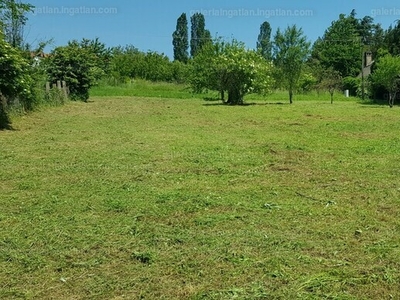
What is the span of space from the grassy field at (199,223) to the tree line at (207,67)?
16.2 ft

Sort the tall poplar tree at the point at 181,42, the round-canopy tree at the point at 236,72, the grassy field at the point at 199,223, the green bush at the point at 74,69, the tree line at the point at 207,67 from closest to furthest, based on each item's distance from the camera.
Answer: the grassy field at the point at 199,223
the tree line at the point at 207,67
the green bush at the point at 74,69
the round-canopy tree at the point at 236,72
the tall poplar tree at the point at 181,42

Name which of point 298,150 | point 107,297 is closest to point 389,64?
point 298,150

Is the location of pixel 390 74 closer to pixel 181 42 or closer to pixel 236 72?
pixel 236 72

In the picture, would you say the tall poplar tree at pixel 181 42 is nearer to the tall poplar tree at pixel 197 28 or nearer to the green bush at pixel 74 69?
the tall poplar tree at pixel 197 28

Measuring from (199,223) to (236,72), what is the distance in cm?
1723

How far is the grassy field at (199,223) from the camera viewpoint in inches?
88.0

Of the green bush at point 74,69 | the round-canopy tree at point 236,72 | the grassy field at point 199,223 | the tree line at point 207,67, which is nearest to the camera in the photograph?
the grassy field at point 199,223

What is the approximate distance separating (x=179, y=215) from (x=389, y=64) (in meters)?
20.6

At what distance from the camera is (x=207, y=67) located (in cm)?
2077

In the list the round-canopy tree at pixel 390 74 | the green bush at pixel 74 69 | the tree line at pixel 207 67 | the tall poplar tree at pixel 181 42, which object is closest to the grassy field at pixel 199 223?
the tree line at pixel 207 67

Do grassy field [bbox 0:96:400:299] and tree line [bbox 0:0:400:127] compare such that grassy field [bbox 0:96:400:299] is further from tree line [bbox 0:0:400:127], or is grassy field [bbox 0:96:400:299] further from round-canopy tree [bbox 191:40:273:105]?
round-canopy tree [bbox 191:40:273:105]

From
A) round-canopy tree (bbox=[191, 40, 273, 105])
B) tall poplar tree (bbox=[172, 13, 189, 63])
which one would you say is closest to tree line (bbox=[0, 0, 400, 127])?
round-canopy tree (bbox=[191, 40, 273, 105])

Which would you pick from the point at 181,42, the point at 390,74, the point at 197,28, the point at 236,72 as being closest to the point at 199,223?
the point at 236,72

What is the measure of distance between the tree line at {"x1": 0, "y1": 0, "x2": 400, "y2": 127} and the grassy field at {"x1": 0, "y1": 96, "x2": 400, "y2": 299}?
495 cm
